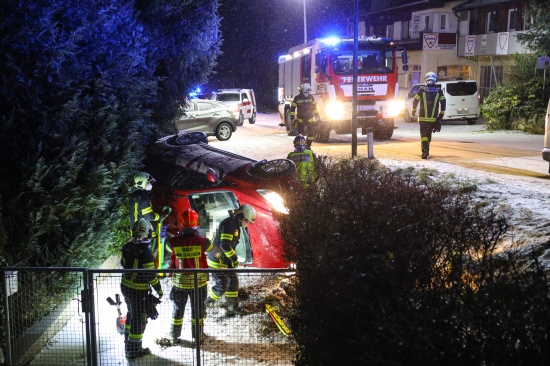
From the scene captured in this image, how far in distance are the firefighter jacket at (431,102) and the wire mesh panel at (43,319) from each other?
10.2 meters

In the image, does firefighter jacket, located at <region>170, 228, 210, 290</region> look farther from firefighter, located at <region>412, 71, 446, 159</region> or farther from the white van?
the white van

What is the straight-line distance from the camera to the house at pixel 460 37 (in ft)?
103

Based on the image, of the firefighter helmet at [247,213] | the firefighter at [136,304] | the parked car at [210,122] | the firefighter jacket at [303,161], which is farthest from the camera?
the parked car at [210,122]

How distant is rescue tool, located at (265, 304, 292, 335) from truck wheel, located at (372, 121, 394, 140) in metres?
16.0

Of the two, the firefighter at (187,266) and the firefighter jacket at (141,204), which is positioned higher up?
the firefighter jacket at (141,204)

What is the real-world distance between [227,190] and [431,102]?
7827 mm

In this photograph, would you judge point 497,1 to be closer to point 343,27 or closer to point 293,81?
point 293,81

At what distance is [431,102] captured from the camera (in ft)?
46.4

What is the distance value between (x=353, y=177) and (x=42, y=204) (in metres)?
3.23

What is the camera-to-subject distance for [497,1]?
105 feet

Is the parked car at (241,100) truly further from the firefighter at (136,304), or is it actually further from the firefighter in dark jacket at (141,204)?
the firefighter at (136,304)

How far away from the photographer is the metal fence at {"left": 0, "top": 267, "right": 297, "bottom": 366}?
16.5ft

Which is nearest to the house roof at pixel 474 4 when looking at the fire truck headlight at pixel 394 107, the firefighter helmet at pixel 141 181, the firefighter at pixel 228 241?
the fire truck headlight at pixel 394 107

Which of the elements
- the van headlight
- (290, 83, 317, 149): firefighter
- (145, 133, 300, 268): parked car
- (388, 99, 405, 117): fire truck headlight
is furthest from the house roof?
the van headlight
